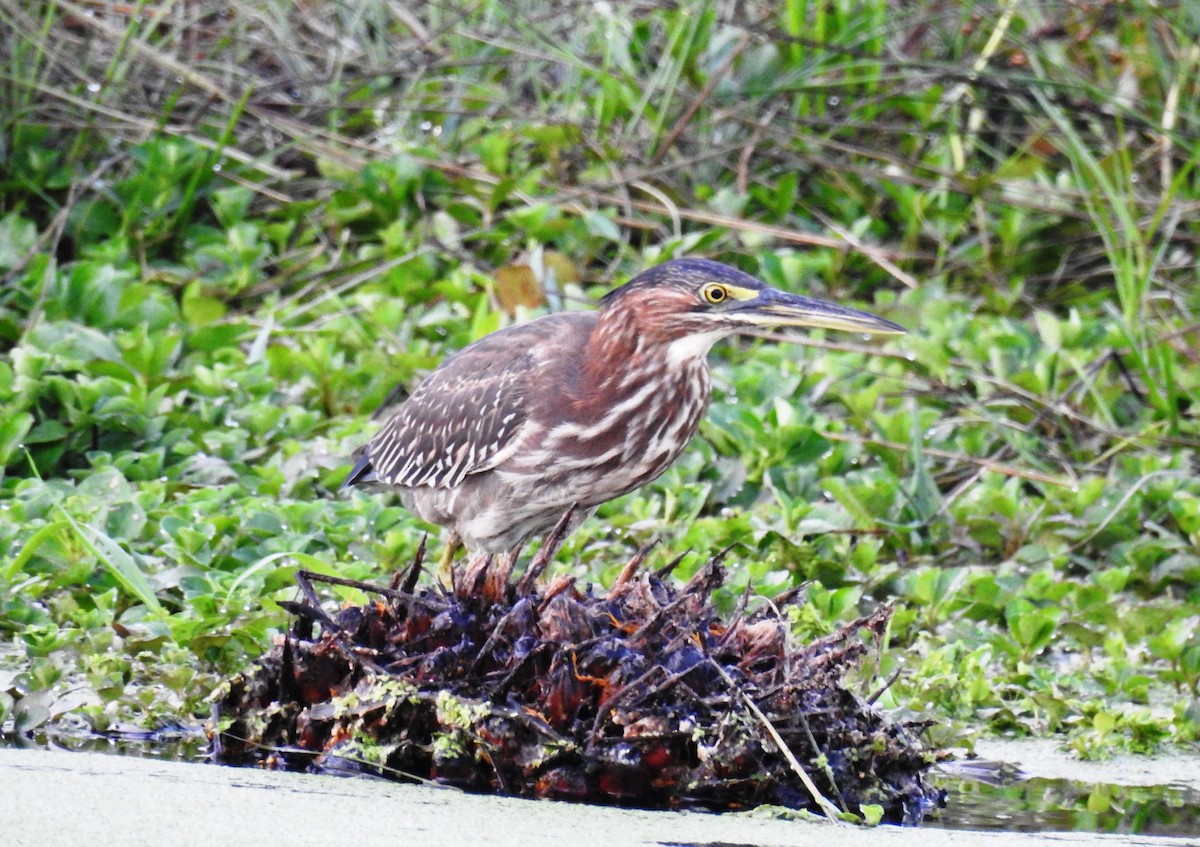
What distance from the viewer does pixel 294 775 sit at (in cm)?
304

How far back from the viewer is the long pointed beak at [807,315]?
14.3 feet

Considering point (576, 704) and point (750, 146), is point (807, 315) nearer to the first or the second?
point (576, 704)

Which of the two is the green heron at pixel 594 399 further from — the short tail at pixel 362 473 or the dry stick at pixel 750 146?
the dry stick at pixel 750 146

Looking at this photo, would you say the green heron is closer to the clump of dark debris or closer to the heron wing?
the heron wing

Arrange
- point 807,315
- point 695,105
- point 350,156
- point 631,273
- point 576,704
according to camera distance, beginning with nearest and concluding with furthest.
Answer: point 576,704 < point 807,315 < point 631,273 < point 695,105 < point 350,156

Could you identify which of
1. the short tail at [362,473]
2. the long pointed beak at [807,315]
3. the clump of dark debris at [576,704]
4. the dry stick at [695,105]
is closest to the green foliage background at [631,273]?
the dry stick at [695,105]

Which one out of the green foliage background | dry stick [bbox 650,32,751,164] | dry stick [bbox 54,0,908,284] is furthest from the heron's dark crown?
dry stick [bbox 650,32,751,164]

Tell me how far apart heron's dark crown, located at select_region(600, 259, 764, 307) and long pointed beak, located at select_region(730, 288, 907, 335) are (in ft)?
0.23

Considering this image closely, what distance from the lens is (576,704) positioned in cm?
315

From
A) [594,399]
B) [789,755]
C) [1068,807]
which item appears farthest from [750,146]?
[789,755]

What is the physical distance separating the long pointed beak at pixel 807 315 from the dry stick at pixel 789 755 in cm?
140

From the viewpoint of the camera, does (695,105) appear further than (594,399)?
Yes

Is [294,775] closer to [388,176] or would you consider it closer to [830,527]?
[830,527]

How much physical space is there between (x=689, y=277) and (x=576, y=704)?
1694mm
